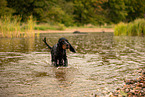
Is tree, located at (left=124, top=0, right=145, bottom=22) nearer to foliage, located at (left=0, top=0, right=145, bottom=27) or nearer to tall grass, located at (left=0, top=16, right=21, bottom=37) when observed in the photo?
foliage, located at (left=0, top=0, right=145, bottom=27)

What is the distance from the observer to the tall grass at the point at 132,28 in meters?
26.3

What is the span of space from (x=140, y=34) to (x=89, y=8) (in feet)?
111

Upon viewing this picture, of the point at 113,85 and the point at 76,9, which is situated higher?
the point at 76,9

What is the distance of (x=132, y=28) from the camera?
27609 mm

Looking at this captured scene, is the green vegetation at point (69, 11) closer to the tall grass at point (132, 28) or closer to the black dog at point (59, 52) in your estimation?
the tall grass at point (132, 28)

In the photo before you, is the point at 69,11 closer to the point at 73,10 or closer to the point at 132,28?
the point at 73,10

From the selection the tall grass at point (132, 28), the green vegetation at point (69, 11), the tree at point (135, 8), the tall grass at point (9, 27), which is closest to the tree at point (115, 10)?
the green vegetation at point (69, 11)

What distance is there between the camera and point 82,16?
56.6 m

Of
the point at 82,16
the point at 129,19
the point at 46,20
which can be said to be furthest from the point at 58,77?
the point at 129,19

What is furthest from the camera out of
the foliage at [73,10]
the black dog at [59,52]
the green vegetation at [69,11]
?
the foliage at [73,10]

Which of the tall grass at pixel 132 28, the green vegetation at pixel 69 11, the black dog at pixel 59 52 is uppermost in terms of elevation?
the green vegetation at pixel 69 11

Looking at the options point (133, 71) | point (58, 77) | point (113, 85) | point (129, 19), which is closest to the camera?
point (113, 85)

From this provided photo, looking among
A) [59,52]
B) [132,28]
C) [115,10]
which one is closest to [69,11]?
[115,10]

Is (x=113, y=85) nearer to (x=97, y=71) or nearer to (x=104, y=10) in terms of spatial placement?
(x=97, y=71)
